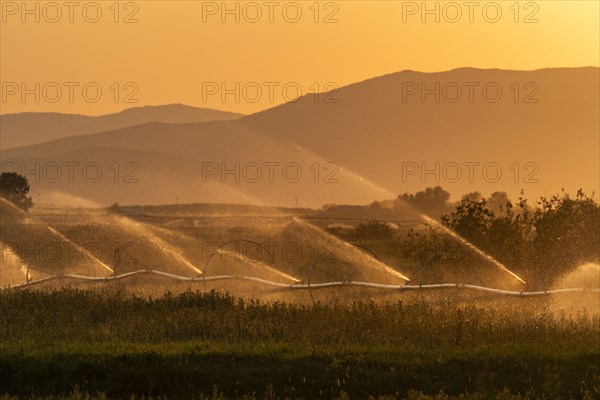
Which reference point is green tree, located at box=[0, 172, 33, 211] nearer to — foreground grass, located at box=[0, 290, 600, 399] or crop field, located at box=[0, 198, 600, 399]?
crop field, located at box=[0, 198, 600, 399]

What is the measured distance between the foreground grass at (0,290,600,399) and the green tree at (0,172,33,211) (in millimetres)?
49856

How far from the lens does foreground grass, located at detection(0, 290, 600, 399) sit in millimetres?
18859

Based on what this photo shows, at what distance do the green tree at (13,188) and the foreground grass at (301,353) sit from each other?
4986cm

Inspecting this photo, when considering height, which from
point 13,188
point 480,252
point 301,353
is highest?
point 13,188

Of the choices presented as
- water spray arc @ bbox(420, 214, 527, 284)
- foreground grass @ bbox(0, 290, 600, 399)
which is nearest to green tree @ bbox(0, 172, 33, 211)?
water spray arc @ bbox(420, 214, 527, 284)

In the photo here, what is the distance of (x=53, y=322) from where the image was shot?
24719 millimetres

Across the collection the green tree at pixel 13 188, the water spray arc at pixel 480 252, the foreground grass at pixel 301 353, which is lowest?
the foreground grass at pixel 301 353

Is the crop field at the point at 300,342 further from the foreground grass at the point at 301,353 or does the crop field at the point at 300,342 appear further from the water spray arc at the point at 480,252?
the water spray arc at the point at 480,252

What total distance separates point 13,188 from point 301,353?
5709cm

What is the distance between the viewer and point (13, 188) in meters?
74.7

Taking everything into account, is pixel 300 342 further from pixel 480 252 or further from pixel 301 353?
pixel 480 252

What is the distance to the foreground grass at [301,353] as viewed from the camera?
1886cm

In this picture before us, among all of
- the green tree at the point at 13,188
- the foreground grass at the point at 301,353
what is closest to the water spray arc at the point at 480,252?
the foreground grass at the point at 301,353

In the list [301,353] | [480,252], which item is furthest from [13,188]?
[301,353]
